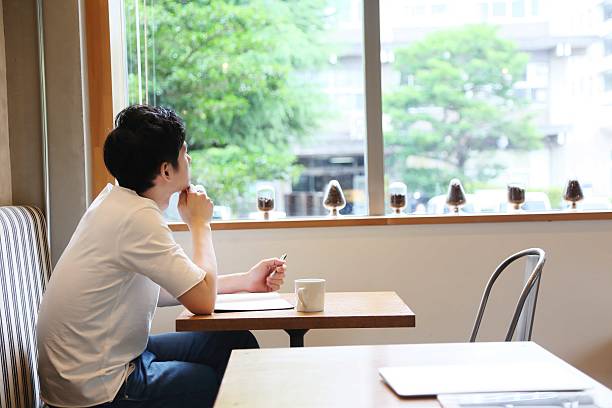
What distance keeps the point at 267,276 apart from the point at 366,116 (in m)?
1.25

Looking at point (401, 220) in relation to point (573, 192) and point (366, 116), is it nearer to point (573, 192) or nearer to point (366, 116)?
point (366, 116)

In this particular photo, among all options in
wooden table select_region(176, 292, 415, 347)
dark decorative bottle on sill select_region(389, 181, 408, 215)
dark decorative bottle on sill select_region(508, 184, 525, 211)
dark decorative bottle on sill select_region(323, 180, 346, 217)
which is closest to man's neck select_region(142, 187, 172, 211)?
wooden table select_region(176, 292, 415, 347)

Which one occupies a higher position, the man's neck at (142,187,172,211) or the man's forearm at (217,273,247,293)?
the man's neck at (142,187,172,211)

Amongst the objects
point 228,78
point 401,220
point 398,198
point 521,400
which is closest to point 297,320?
point 521,400

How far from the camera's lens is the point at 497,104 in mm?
3627

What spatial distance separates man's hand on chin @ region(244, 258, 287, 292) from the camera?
2.49m

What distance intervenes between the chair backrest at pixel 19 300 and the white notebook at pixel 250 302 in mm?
650

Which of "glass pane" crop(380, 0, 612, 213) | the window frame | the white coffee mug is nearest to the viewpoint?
the white coffee mug

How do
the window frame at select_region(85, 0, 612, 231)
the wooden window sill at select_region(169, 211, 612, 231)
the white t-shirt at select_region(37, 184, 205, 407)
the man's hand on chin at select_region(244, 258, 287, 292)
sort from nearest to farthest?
1. the white t-shirt at select_region(37, 184, 205, 407)
2. the man's hand on chin at select_region(244, 258, 287, 292)
3. the window frame at select_region(85, 0, 612, 231)
4. the wooden window sill at select_region(169, 211, 612, 231)

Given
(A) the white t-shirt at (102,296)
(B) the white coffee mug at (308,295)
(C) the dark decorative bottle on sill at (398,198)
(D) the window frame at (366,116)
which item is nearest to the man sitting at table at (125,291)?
(A) the white t-shirt at (102,296)

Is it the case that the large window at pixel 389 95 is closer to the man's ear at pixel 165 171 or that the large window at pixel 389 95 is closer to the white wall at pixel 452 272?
the white wall at pixel 452 272

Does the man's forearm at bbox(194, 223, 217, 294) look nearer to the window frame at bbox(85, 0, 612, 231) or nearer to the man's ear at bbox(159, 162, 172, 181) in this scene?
the man's ear at bbox(159, 162, 172, 181)

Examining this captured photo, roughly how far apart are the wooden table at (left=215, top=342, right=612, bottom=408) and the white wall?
5.83ft

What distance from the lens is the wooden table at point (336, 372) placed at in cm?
122
